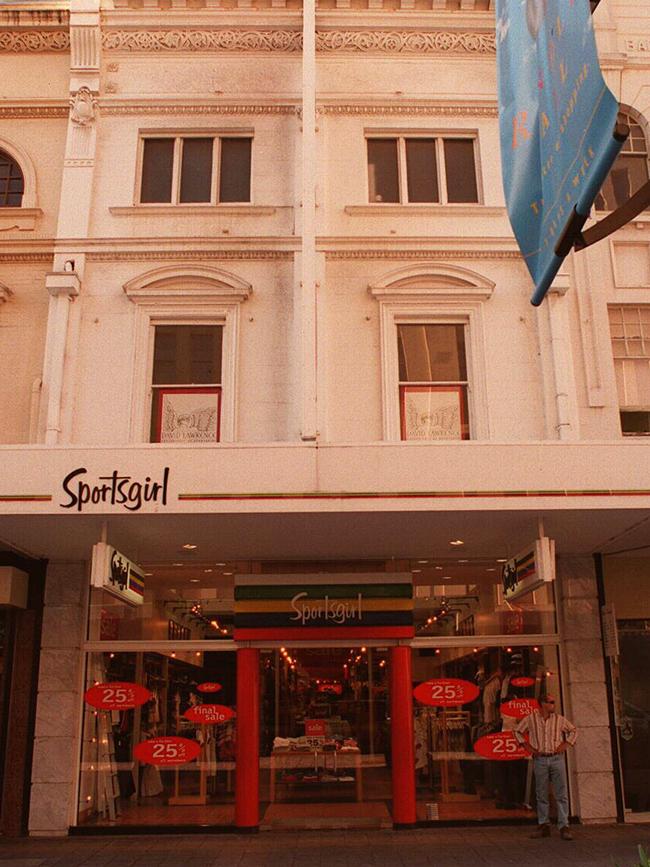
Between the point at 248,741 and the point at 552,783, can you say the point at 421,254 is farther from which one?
the point at 552,783

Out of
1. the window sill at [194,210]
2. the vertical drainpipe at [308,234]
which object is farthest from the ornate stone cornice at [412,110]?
the window sill at [194,210]

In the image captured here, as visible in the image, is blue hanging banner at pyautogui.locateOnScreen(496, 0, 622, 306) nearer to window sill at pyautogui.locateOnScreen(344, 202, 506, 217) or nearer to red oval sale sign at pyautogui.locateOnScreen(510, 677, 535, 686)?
window sill at pyautogui.locateOnScreen(344, 202, 506, 217)

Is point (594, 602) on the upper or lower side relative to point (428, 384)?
lower

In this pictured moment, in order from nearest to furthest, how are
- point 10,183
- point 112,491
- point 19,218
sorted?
point 112,491, point 19,218, point 10,183

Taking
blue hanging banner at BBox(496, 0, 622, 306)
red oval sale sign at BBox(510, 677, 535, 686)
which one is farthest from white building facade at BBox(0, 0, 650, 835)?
blue hanging banner at BBox(496, 0, 622, 306)

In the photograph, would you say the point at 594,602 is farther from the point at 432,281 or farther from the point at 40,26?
the point at 40,26

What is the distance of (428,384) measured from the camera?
12.4 m

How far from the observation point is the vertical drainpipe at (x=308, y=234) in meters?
11.3

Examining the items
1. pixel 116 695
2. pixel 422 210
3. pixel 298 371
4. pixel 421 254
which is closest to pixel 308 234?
pixel 421 254

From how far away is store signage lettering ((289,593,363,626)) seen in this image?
11.9m

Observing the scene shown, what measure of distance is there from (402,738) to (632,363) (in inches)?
247

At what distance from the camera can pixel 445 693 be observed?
11.8 m

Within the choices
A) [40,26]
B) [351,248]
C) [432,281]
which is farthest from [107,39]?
[432,281]

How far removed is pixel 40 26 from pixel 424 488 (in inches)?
397
